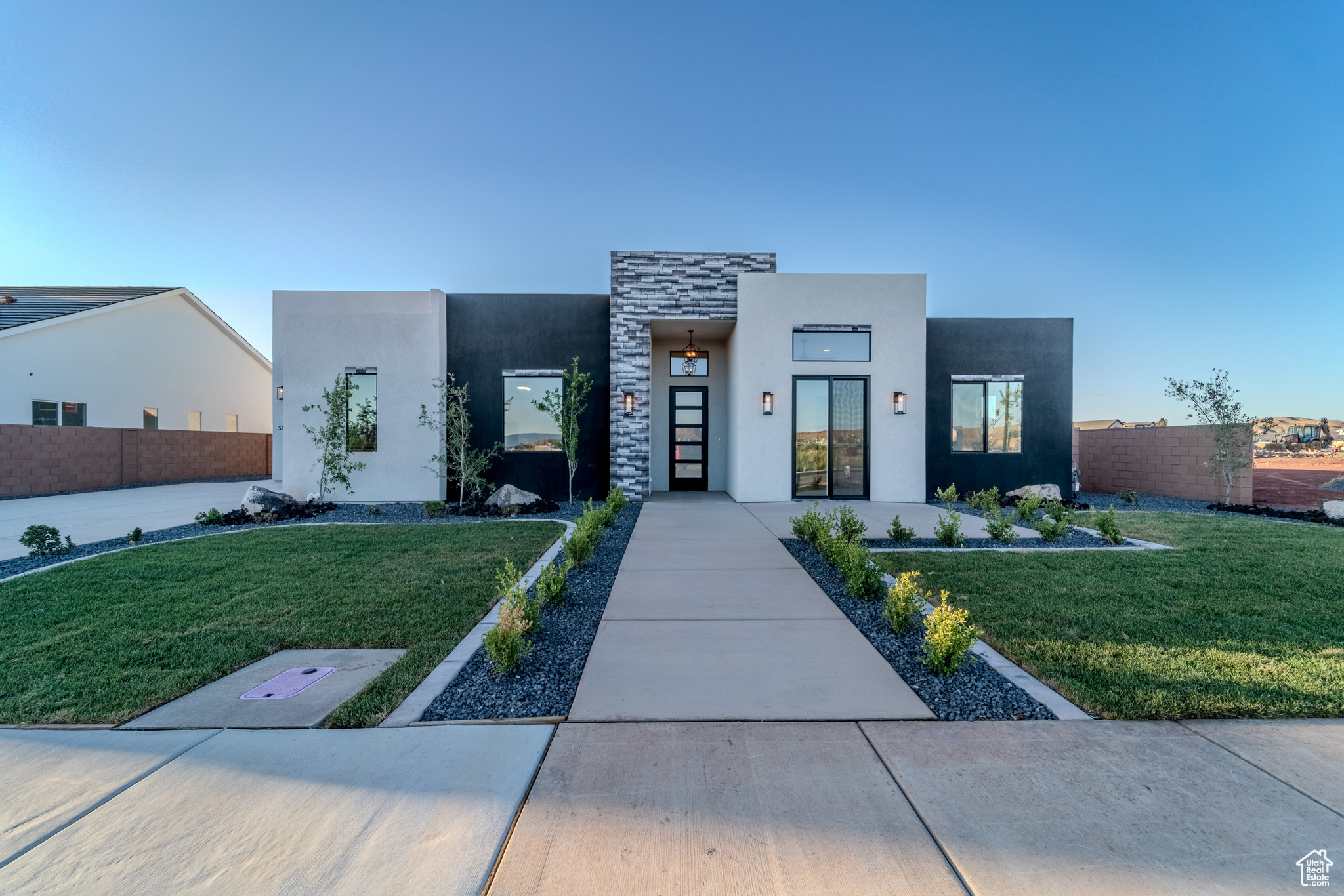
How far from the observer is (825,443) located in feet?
33.5

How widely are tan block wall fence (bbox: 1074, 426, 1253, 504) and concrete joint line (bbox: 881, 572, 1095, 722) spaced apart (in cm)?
1154

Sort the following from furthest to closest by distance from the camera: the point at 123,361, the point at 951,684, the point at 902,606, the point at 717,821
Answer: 1. the point at 123,361
2. the point at 902,606
3. the point at 951,684
4. the point at 717,821

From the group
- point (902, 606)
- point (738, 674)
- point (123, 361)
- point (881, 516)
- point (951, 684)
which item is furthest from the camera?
point (123, 361)

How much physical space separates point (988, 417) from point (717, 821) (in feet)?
38.9

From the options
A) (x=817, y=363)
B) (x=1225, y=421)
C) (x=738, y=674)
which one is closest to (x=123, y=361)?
(x=817, y=363)

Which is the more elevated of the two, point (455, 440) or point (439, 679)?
point (455, 440)

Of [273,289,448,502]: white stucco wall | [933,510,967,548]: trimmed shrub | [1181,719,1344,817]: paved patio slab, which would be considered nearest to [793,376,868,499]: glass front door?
[933,510,967,548]: trimmed shrub

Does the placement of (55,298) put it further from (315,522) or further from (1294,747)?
(1294,747)

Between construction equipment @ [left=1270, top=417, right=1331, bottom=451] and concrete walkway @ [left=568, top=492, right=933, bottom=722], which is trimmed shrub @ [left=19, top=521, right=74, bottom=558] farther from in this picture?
construction equipment @ [left=1270, top=417, right=1331, bottom=451]

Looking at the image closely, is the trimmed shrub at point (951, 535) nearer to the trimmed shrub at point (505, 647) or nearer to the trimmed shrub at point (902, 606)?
the trimmed shrub at point (902, 606)

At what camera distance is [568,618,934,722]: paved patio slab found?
97.7 inches

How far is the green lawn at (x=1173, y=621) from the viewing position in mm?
2568

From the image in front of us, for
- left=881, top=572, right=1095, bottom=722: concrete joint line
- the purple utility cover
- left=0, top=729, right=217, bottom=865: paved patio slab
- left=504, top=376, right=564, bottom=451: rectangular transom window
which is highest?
left=504, top=376, right=564, bottom=451: rectangular transom window

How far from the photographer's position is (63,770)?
1.99 meters
